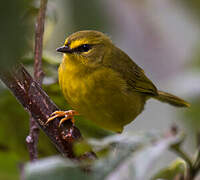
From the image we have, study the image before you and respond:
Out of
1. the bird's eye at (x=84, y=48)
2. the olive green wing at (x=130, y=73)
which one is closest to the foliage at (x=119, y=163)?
the bird's eye at (x=84, y=48)

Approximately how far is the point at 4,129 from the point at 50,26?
1.12 meters

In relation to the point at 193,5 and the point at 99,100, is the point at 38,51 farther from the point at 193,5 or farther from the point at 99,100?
the point at 99,100

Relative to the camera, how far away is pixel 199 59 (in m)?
1.76

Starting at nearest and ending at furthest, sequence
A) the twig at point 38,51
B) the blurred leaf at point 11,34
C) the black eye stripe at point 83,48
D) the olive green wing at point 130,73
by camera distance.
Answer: the blurred leaf at point 11,34
the twig at point 38,51
the black eye stripe at point 83,48
the olive green wing at point 130,73

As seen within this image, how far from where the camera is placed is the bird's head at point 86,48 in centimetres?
324

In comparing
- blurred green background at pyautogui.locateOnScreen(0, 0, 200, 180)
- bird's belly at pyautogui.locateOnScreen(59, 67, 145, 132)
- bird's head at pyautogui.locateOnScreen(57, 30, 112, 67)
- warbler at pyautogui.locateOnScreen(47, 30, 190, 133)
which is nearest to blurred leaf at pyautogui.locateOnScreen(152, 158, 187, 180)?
blurred green background at pyautogui.locateOnScreen(0, 0, 200, 180)

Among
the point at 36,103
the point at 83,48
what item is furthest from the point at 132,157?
the point at 83,48

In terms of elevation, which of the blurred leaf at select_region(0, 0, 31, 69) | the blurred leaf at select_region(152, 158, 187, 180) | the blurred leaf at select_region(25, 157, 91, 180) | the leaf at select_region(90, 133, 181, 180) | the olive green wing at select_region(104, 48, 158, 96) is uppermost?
the blurred leaf at select_region(0, 0, 31, 69)

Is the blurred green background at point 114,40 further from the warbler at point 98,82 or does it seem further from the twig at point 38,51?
the warbler at point 98,82

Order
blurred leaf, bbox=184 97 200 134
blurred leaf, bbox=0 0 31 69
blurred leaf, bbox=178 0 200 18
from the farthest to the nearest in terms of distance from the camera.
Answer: blurred leaf, bbox=178 0 200 18 → blurred leaf, bbox=184 97 200 134 → blurred leaf, bbox=0 0 31 69

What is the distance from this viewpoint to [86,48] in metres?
3.47

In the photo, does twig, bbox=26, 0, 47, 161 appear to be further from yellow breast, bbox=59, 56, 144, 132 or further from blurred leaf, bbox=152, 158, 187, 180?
yellow breast, bbox=59, 56, 144, 132

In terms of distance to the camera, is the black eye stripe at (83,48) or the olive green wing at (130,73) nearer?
the black eye stripe at (83,48)

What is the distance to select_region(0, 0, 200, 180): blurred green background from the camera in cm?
67
